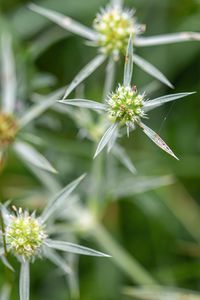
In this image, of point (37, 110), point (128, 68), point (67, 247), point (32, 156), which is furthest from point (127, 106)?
point (37, 110)

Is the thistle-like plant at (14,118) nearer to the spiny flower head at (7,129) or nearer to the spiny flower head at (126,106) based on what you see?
the spiny flower head at (7,129)

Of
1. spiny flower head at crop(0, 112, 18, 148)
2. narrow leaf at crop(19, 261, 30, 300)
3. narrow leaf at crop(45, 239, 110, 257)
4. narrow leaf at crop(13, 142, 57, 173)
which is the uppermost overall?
spiny flower head at crop(0, 112, 18, 148)

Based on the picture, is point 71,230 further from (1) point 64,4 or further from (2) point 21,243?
(1) point 64,4

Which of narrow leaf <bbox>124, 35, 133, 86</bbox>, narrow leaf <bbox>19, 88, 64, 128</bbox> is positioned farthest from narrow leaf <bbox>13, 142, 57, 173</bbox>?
narrow leaf <bbox>124, 35, 133, 86</bbox>

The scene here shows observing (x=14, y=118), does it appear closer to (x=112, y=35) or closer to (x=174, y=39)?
(x=112, y=35)

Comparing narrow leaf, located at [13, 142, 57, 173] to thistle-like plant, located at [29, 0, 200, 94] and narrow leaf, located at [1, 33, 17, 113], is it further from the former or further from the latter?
thistle-like plant, located at [29, 0, 200, 94]

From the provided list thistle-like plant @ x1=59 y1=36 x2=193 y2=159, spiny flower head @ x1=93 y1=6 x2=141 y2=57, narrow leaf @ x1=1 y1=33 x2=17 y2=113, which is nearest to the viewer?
thistle-like plant @ x1=59 y1=36 x2=193 y2=159
